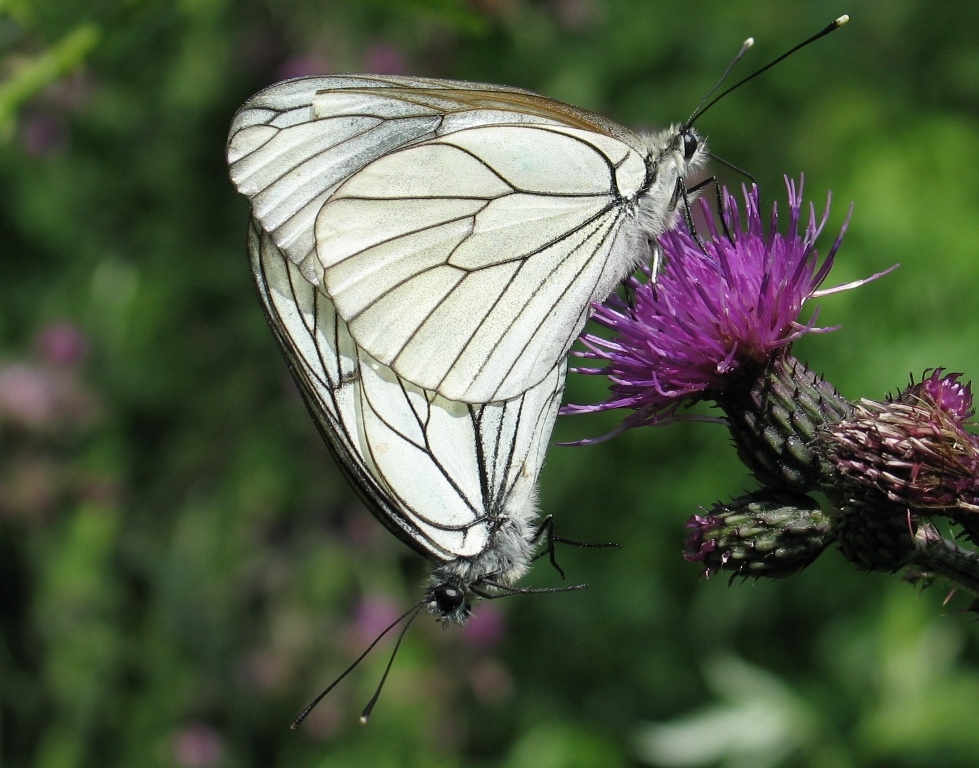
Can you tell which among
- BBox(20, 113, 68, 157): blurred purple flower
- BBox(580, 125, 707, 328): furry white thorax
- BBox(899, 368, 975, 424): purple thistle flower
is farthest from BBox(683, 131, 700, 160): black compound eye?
BBox(20, 113, 68, 157): blurred purple flower

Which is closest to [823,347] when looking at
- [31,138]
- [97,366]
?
[97,366]

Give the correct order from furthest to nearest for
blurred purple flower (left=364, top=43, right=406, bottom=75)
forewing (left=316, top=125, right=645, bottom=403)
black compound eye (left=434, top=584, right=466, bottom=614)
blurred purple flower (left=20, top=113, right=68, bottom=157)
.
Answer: blurred purple flower (left=20, top=113, right=68, bottom=157) → blurred purple flower (left=364, top=43, right=406, bottom=75) → forewing (left=316, top=125, right=645, bottom=403) → black compound eye (left=434, top=584, right=466, bottom=614)

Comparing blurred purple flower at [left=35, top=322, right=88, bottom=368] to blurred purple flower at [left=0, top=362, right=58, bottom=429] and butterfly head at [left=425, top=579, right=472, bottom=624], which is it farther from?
butterfly head at [left=425, top=579, right=472, bottom=624]

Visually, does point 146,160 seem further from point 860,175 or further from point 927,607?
point 927,607

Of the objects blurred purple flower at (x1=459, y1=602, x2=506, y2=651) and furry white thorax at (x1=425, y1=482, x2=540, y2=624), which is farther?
blurred purple flower at (x1=459, y1=602, x2=506, y2=651)

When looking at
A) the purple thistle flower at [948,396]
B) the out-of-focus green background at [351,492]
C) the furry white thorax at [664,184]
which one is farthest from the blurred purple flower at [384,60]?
the purple thistle flower at [948,396]

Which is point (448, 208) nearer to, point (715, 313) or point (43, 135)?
point (715, 313)
